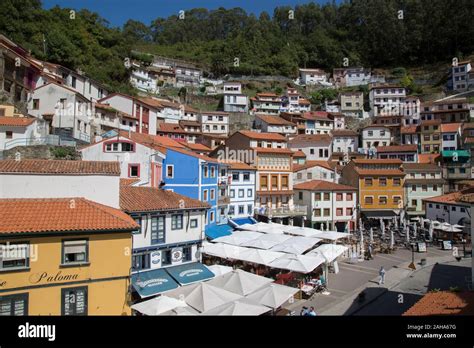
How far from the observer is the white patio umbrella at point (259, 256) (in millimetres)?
17861

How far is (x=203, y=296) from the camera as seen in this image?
11.4 meters

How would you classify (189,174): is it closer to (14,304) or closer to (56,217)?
(56,217)

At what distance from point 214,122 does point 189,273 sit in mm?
42712

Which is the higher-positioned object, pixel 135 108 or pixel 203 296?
pixel 135 108

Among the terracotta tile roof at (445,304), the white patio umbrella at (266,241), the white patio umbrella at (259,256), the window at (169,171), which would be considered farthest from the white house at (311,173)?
the terracotta tile roof at (445,304)

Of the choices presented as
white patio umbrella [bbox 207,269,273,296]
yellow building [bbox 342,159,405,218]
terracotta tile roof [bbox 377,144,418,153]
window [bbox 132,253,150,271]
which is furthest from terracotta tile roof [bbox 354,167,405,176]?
window [bbox 132,253,150,271]

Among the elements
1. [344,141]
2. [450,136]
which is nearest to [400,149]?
[450,136]

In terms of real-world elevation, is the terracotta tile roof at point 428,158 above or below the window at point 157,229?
above

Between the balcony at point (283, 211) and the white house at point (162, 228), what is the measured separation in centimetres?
1456

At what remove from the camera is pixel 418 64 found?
78.4 meters

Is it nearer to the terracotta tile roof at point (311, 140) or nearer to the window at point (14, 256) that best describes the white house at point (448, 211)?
the terracotta tile roof at point (311, 140)

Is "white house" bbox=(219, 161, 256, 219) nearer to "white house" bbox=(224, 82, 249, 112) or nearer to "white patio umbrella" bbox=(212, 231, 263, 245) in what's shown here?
"white patio umbrella" bbox=(212, 231, 263, 245)

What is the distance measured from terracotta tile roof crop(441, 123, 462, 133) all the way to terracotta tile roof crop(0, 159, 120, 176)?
4955cm
